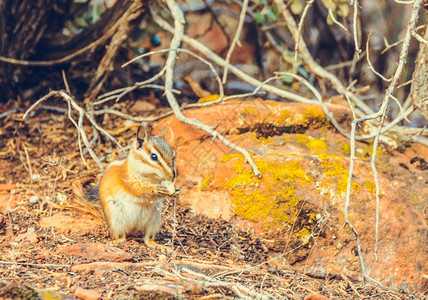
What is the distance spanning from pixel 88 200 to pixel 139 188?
670 mm

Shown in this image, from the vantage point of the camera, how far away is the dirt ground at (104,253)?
3342 millimetres

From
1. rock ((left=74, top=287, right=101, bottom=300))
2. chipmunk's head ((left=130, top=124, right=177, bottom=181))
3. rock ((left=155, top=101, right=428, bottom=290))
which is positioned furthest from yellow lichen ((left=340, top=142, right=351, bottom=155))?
rock ((left=74, top=287, right=101, bottom=300))

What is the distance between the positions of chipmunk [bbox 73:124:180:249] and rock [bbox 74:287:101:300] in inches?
40.3

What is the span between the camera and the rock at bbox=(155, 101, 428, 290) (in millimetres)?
4680

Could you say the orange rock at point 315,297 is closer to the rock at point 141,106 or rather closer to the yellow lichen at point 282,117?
the yellow lichen at point 282,117

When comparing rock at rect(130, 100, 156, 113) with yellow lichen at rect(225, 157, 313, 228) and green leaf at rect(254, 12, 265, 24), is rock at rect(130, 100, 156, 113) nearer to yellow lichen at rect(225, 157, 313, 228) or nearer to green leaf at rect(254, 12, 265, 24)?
green leaf at rect(254, 12, 265, 24)

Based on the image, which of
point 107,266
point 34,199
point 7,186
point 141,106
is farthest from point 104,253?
point 141,106

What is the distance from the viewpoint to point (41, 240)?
4230mm

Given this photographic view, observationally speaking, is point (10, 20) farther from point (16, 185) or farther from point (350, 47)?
point (350, 47)

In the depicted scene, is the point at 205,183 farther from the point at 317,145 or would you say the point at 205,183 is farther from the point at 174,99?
the point at 317,145

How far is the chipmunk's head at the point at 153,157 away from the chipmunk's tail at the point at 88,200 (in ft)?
2.04

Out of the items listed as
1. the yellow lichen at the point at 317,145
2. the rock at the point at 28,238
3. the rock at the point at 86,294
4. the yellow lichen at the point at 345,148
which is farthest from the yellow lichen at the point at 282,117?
the rock at the point at 86,294

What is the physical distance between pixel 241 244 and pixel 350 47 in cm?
450

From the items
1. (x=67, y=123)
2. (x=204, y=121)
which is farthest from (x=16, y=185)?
(x=204, y=121)
